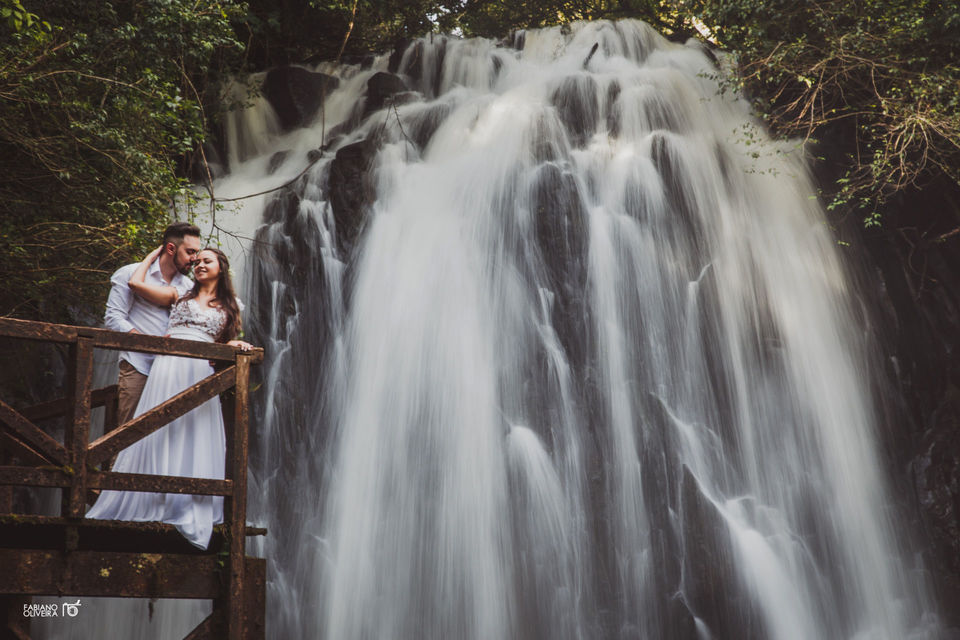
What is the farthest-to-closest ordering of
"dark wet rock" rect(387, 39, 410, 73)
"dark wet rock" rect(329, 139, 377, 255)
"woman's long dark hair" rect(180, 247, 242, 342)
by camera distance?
"dark wet rock" rect(387, 39, 410, 73) → "dark wet rock" rect(329, 139, 377, 255) → "woman's long dark hair" rect(180, 247, 242, 342)

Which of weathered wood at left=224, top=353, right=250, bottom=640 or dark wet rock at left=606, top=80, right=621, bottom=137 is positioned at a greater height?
dark wet rock at left=606, top=80, right=621, bottom=137

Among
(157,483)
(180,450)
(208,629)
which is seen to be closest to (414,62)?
(180,450)

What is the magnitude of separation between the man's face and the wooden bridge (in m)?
0.74

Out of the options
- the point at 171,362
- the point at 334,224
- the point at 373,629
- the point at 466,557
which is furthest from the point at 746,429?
the point at 171,362

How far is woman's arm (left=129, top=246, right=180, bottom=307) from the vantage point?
469 centimetres

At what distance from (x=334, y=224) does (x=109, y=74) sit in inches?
145

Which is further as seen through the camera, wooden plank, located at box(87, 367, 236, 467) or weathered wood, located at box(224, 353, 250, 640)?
weathered wood, located at box(224, 353, 250, 640)

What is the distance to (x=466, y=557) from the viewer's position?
879 centimetres

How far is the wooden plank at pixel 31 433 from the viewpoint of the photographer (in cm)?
382

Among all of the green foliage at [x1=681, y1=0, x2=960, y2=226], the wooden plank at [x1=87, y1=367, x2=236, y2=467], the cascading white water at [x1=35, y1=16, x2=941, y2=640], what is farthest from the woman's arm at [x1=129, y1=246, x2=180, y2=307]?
the green foliage at [x1=681, y1=0, x2=960, y2=226]

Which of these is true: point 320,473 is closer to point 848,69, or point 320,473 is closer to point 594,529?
point 594,529

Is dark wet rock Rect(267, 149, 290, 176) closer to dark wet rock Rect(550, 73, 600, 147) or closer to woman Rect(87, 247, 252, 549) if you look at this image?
dark wet rock Rect(550, 73, 600, 147)

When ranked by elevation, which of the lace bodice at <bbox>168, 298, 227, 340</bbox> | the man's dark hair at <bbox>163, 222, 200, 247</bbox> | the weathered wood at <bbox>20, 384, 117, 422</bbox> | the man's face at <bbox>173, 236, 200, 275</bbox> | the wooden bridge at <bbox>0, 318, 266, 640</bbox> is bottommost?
the wooden bridge at <bbox>0, 318, 266, 640</bbox>

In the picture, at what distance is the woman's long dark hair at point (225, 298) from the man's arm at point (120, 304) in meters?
0.35
